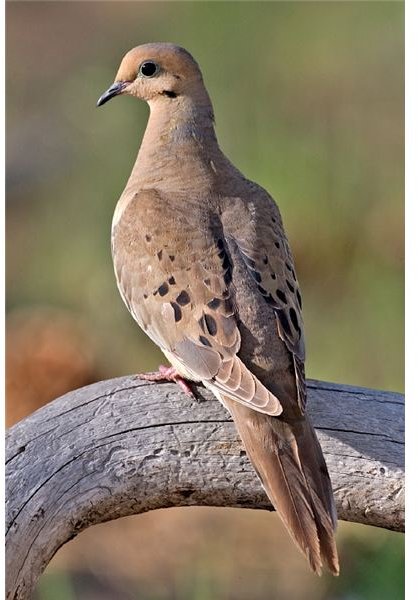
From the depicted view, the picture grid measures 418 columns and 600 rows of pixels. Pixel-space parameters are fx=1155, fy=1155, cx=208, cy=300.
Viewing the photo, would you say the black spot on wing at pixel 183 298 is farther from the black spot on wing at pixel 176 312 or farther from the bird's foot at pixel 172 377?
the bird's foot at pixel 172 377

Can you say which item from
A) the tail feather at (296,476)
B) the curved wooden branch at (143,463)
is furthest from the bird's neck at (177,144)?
the tail feather at (296,476)

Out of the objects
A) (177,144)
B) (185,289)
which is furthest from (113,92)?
(185,289)

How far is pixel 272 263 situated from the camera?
3.16 meters

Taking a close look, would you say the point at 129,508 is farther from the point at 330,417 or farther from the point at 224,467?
the point at 330,417

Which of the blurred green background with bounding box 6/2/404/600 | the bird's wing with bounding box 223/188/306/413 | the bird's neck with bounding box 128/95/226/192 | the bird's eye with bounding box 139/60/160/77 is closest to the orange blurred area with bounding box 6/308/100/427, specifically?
the blurred green background with bounding box 6/2/404/600

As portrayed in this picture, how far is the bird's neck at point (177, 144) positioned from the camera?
3.47m

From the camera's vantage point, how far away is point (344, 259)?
215 inches

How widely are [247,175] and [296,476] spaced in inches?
85.6

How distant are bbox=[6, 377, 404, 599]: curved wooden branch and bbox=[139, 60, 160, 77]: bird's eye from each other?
96 cm

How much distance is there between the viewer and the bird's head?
3.46m

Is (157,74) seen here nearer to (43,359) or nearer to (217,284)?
(217,284)

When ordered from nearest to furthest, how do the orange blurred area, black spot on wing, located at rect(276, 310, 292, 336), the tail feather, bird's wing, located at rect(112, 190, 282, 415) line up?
the tail feather → bird's wing, located at rect(112, 190, 282, 415) → black spot on wing, located at rect(276, 310, 292, 336) → the orange blurred area

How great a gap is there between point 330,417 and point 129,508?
60cm

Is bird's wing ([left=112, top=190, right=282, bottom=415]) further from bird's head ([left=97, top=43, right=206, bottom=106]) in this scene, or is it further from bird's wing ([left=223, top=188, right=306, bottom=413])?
bird's head ([left=97, top=43, right=206, bottom=106])
